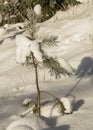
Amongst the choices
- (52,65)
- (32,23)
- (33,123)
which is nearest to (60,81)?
(52,65)

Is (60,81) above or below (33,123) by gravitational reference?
below

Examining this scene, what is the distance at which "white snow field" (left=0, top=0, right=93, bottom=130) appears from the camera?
3.10 m

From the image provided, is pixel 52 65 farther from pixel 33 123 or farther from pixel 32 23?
pixel 33 123

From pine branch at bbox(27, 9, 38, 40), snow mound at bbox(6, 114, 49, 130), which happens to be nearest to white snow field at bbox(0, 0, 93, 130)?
snow mound at bbox(6, 114, 49, 130)

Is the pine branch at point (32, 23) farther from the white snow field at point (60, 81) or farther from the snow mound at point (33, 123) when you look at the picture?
the snow mound at point (33, 123)

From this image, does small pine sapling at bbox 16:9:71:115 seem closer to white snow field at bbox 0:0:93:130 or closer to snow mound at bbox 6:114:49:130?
white snow field at bbox 0:0:93:130

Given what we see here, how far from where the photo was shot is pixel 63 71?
11.3 ft

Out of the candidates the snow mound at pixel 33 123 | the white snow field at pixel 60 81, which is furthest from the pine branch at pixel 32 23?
the snow mound at pixel 33 123

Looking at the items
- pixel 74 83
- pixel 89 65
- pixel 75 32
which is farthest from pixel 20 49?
pixel 75 32

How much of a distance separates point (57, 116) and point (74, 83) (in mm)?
1109

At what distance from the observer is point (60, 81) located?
4629 mm

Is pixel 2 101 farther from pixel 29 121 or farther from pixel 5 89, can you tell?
pixel 29 121

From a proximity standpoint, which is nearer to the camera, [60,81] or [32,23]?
[32,23]

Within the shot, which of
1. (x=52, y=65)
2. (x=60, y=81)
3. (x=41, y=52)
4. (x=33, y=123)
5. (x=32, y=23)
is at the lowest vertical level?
(x=60, y=81)
